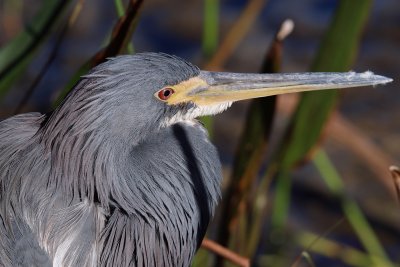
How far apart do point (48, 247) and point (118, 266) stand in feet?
0.72

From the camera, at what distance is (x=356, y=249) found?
4949mm

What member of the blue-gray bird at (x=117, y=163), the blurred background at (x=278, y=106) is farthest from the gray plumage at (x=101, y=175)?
the blurred background at (x=278, y=106)

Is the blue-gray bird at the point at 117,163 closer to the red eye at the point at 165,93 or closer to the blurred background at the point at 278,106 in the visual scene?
the red eye at the point at 165,93

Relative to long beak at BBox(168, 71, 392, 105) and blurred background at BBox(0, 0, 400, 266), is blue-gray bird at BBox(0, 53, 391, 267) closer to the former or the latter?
long beak at BBox(168, 71, 392, 105)

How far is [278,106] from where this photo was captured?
4500mm

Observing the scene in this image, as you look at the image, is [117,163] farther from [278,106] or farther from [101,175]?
[278,106]

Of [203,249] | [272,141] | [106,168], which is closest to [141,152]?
[106,168]

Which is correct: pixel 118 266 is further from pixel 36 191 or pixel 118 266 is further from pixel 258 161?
pixel 258 161

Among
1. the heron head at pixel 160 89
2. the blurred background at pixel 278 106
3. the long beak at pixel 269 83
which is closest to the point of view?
the heron head at pixel 160 89

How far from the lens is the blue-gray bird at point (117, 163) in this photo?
285 centimetres

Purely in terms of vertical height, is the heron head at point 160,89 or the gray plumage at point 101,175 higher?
the heron head at point 160,89

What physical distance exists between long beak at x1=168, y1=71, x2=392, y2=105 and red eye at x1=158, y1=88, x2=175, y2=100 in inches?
5.0


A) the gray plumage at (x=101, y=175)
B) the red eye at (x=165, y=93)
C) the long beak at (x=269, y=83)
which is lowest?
the gray plumage at (x=101, y=175)

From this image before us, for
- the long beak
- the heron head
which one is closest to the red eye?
the heron head
